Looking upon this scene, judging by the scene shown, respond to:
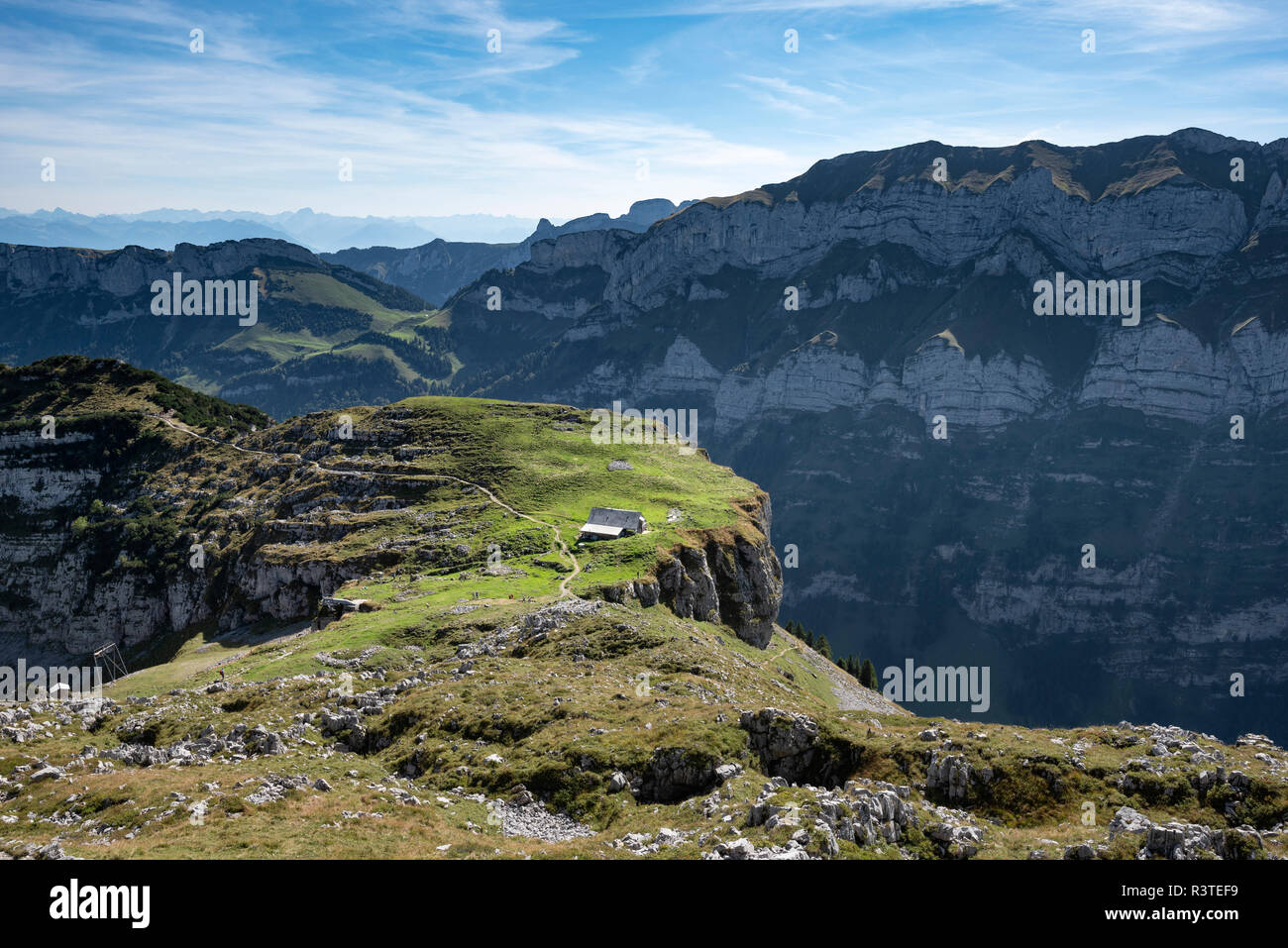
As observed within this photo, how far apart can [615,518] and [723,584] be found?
16.8m

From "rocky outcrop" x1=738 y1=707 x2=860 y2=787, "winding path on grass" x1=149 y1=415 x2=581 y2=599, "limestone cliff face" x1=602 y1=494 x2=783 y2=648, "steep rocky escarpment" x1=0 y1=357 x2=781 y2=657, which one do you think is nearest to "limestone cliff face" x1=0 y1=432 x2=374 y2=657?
"steep rocky escarpment" x1=0 y1=357 x2=781 y2=657

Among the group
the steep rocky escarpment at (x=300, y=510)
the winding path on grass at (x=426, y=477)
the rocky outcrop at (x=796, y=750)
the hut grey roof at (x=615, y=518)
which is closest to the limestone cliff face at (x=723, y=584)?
the steep rocky escarpment at (x=300, y=510)

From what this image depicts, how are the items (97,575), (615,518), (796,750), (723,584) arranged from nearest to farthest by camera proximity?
1. (796,750)
2. (615,518)
3. (723,584)
4. (97,575)

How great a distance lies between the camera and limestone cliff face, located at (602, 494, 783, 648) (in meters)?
87.2

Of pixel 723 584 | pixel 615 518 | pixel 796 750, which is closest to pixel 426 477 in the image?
pixel 615 518

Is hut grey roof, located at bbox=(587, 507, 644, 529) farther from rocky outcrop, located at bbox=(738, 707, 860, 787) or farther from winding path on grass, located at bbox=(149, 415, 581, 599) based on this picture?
rocky outcrop, located at bbox=(738, 707, 860, 787)

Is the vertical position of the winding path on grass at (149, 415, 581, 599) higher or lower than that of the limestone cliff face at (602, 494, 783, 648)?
higher

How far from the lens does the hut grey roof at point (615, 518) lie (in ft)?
320

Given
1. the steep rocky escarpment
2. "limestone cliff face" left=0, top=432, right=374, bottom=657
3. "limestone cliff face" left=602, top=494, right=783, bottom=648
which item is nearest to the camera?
"limestone cliff face" left=602, top=494, right=783, bottom=648

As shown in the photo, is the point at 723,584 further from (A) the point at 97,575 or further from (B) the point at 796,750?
(A) the point at 97,575

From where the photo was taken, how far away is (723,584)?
101188 mm

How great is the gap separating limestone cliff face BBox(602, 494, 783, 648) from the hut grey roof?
26.2 feet

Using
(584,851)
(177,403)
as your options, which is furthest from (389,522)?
(177,403)
